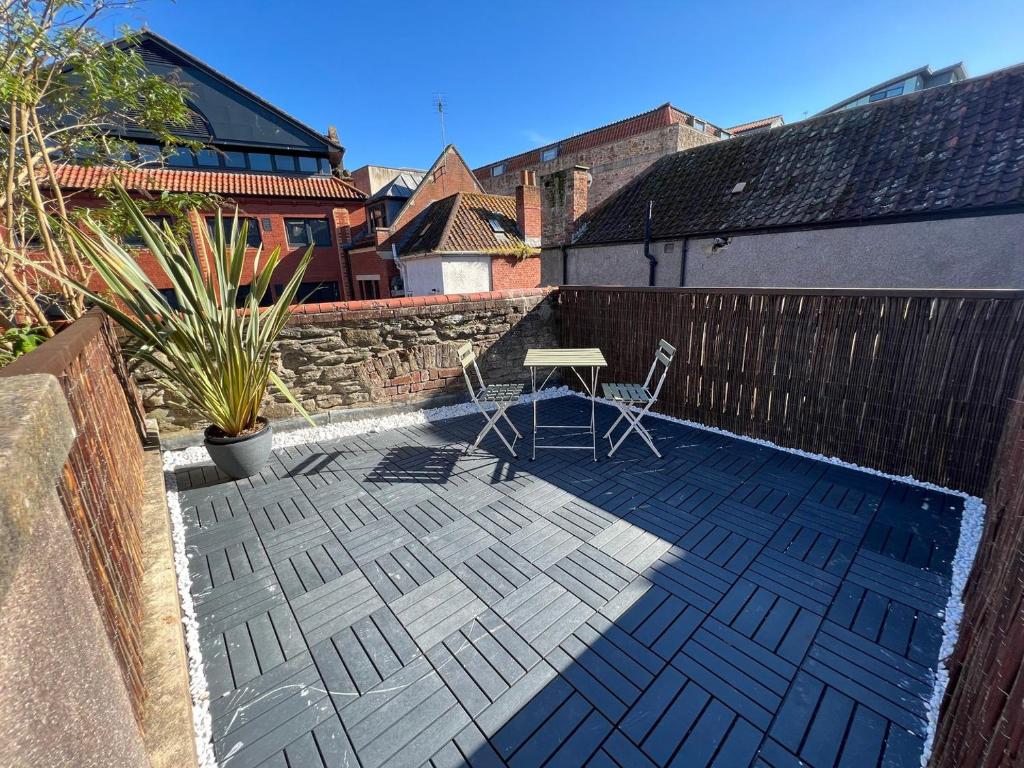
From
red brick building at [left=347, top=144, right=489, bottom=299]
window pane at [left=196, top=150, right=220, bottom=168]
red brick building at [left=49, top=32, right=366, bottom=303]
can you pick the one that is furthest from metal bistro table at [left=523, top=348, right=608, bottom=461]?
window pane at [left=196, top=150, right=220, bottom=168]

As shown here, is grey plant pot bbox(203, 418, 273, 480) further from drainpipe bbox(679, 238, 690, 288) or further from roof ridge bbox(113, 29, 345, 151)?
roof ridge bbox(113, 29, 345, 151)

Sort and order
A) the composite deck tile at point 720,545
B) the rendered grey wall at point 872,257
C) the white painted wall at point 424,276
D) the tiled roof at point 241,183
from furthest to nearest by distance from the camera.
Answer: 1. the white painted wall at point 424,276
2. the tiled roof at point 241,183
3. the rendered grey wall at point 872,257
4. the composite deck tile at point 720,545

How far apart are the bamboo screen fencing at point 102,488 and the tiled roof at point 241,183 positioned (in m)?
13.0

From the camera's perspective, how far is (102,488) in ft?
5.36

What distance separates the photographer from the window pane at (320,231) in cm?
1625

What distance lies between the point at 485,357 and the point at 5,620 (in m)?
4.96

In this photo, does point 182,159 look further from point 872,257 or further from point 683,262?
point 872,257

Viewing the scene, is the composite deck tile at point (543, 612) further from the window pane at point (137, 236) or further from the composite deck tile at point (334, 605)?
the window pane at point (137, 236)

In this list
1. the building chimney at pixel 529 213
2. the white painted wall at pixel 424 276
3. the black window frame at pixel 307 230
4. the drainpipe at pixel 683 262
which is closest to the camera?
the drainpipe at pixel 683 262

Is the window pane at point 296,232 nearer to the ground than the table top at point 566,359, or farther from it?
farther from it

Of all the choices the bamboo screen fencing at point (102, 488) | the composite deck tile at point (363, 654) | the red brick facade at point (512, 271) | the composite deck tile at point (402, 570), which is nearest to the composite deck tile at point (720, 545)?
the composite deck tile at point (402, 570)

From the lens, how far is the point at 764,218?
6.82m

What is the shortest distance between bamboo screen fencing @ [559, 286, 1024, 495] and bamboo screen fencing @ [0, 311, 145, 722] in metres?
4.66

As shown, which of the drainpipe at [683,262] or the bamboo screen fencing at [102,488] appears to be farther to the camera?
the drainpipe at [683,262]
